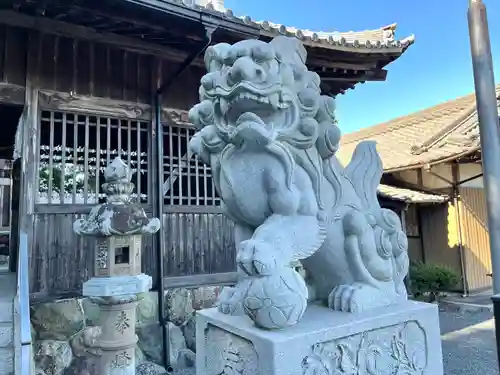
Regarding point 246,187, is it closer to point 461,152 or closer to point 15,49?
point 15,49

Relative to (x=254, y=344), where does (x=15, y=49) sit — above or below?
above

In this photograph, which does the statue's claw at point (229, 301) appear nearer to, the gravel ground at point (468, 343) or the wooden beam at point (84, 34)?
the gravel ground at point (468, 343)

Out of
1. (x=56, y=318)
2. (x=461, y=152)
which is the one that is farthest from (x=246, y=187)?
(x=461, y=152)

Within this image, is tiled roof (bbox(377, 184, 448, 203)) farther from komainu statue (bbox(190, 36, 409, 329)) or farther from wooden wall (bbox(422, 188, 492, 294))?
komainu statue (bbox(190, 36, 409, 329))

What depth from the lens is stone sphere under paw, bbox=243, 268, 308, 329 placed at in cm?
153

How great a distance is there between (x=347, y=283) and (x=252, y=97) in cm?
111

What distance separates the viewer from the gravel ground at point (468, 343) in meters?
4.51

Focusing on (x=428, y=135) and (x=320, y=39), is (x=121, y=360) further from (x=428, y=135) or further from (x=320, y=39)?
(x=428, y=135)

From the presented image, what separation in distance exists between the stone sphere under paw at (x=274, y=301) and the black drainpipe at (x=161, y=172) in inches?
138

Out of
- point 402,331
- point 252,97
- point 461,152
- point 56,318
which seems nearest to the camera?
point 252,97

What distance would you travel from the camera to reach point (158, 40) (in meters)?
4.95

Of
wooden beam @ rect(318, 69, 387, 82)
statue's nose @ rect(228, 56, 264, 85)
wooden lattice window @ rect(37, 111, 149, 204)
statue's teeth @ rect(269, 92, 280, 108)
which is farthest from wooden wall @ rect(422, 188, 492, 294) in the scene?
statue's nose @ rect(228, 56, 264, 85)

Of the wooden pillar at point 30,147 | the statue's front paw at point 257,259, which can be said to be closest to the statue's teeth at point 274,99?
the statue's front paw at point 257,259

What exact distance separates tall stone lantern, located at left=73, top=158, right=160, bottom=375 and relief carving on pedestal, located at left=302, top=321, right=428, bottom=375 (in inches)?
96.1
